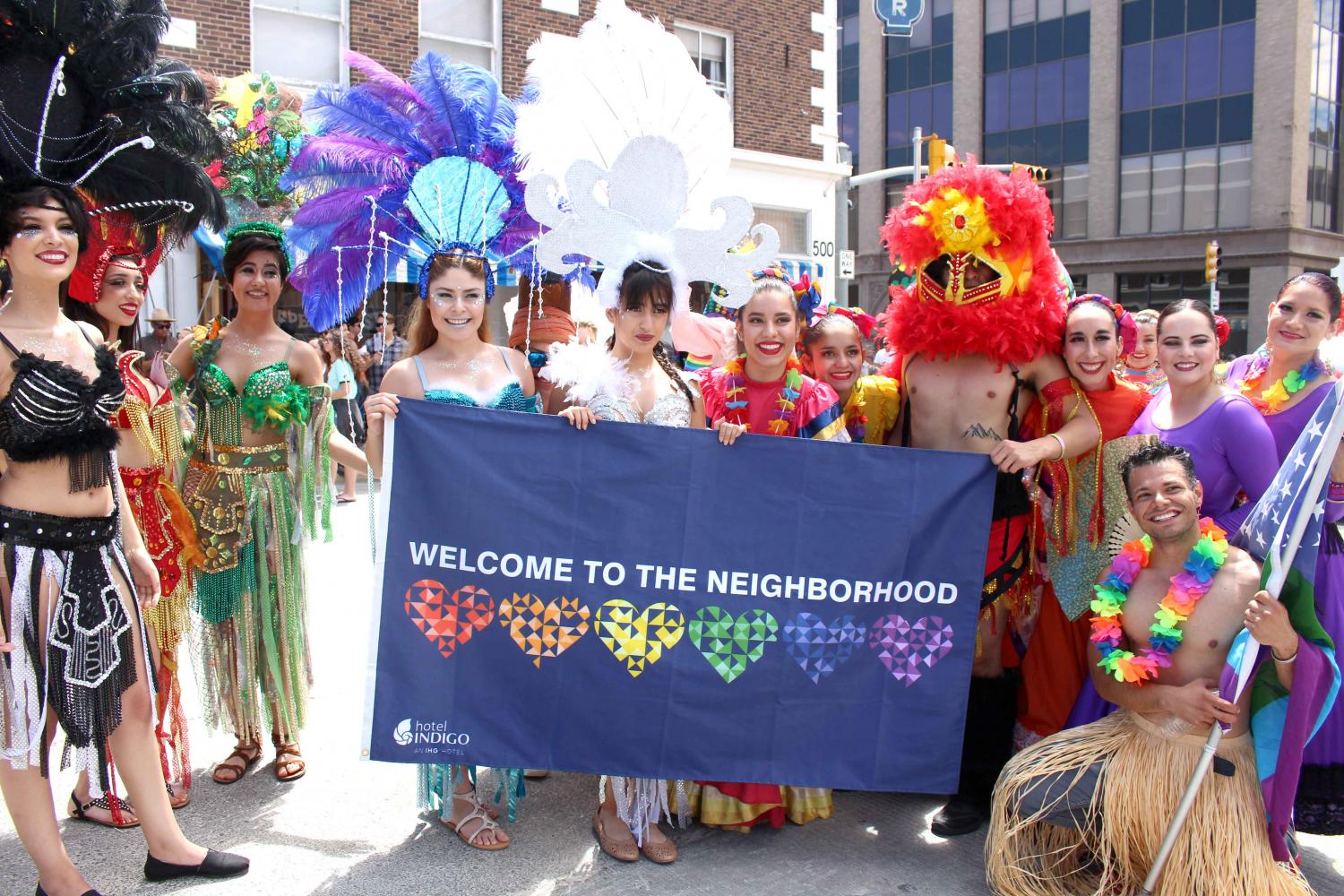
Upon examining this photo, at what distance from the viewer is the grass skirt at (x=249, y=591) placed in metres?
3.69

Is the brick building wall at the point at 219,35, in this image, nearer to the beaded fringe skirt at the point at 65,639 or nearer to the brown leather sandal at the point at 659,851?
the beaded fringe skirt at the point at 65,639

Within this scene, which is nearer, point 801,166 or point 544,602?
point 544,602

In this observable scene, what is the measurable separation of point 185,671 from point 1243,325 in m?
28.1

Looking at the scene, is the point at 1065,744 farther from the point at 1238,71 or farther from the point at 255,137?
the point at 1238,71

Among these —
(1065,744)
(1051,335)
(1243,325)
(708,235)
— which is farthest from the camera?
(1243,325)

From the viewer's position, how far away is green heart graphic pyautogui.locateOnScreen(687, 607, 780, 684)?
3180mm

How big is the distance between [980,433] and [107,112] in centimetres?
292

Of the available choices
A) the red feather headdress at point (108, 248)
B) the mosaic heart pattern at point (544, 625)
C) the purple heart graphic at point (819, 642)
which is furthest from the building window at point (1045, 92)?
the red feather headdress at point (108, 248)

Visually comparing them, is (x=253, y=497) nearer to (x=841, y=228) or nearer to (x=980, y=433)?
(x=980, y=433)

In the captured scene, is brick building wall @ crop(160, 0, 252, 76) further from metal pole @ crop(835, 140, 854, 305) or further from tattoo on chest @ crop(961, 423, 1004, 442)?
tattoo on chest @ crop(961, 423, 1004, 442)

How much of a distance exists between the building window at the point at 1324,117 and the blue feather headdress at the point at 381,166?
2951 centimetres

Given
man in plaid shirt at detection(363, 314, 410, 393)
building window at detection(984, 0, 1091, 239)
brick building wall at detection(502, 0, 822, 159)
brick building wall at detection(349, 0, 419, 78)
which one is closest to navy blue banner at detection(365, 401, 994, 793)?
man in plaid shirt at detection(363, 314, 410, 393)

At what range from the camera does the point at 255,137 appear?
8.07 meters

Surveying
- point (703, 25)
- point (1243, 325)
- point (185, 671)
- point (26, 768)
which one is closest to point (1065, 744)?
point (26, 768)
